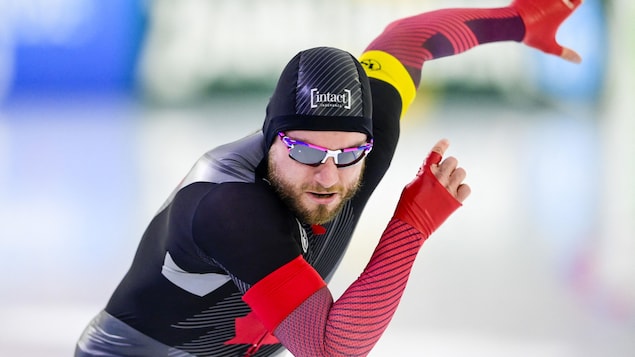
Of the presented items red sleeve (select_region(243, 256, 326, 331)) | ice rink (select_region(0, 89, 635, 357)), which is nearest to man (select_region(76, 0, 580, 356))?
red sleeve (select_region(243, 256, 326, 331))

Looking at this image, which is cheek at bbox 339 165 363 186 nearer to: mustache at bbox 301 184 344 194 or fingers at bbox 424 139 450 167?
mustache at bbox 301 184 344 194

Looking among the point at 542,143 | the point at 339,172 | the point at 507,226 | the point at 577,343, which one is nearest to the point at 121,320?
the point at 339,172

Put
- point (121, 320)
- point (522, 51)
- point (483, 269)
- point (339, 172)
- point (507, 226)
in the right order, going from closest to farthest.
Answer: point (339, 172)
point (121, 320)
point (483, 269)
point (507, 226)
point (522, 51)

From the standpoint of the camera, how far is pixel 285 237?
1.72 metres

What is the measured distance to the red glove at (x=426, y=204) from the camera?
6.14 ft

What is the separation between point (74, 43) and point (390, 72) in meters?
3.59

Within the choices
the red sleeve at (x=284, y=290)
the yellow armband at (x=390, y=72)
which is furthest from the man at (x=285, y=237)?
the yellow armband at (x=390, y=72)

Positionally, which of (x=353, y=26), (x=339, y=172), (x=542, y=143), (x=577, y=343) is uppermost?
(x=353, y=26)

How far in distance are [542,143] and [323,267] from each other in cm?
300

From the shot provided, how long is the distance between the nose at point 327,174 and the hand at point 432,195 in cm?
19

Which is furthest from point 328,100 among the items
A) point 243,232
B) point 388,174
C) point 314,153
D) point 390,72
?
point 388,174

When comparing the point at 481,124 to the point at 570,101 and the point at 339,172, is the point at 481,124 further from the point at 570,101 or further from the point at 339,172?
the point at 339,172

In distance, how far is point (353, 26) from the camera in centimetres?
549

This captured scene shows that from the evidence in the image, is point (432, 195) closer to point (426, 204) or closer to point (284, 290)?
point (426, 204)
